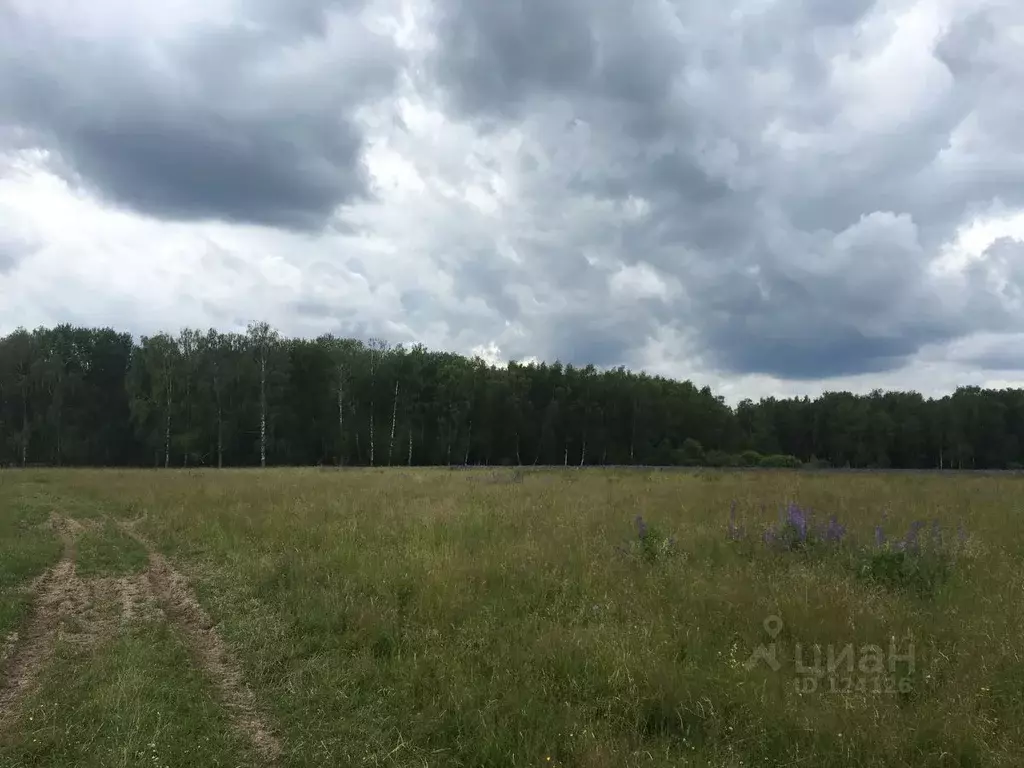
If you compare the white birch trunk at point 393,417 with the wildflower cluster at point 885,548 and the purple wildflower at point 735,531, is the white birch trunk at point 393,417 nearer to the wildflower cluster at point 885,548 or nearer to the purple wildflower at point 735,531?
the purple wildflower at point 735,531

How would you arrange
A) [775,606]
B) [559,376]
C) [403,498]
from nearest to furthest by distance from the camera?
[775,606], [403,498], [559,376]

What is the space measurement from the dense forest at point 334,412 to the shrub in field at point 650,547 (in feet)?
143

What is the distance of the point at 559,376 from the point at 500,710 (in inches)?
2763

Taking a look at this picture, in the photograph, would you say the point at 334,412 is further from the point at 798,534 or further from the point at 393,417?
the point at 798,534

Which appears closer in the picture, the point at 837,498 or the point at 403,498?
the point at 837,498

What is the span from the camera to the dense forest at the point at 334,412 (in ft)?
196

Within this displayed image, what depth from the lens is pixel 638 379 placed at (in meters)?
82.8

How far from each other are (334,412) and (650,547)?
60841 mm

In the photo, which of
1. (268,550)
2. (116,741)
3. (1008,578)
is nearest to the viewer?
(116,741)

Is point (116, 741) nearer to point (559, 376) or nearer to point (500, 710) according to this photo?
point (500, 710)

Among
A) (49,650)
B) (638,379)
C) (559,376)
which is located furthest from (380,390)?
(49,650)

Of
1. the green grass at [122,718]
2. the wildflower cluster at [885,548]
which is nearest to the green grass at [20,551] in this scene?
the green grass at [122,718]

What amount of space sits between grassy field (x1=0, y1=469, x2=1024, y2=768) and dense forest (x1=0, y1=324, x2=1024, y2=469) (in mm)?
44381

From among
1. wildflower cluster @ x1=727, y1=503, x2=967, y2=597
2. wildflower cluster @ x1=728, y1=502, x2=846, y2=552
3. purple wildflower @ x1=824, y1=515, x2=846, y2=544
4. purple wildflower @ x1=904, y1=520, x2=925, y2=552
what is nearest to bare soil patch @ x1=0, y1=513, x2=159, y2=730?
wildflower cluster @ x1=728, y1=502, x2=846, y2=552
